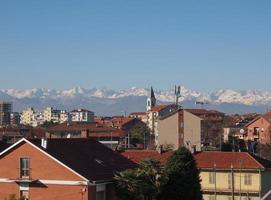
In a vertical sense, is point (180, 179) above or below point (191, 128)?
below

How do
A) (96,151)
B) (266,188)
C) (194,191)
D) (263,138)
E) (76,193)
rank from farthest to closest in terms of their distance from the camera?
(263,138) → (266,188) → (96,151) → (194,191) → (76,193)

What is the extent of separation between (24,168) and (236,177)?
21239 mm

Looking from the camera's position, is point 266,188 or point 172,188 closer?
point 172,188

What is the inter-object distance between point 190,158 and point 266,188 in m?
14.5

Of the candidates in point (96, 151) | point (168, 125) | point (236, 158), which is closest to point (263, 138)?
point (168, 125)

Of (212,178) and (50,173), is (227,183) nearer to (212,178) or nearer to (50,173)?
(212,178)

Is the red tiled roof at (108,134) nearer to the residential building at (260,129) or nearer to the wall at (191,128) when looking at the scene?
the wall at (191,128)

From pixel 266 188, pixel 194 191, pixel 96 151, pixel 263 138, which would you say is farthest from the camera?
pixel 263 138

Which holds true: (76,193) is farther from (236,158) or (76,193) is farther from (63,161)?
(236,158)

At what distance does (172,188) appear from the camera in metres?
41.0

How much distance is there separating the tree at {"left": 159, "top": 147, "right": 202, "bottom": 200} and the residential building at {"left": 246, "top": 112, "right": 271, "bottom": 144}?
78.0 m

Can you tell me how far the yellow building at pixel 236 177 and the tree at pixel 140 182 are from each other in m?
15.0

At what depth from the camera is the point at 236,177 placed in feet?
181

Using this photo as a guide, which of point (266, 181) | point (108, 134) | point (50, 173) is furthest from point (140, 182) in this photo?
point (108, 134)
